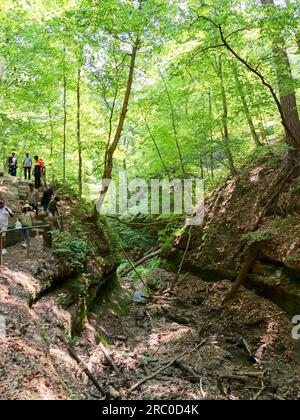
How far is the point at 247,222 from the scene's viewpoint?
13008 mm

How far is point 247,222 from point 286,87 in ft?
17.5

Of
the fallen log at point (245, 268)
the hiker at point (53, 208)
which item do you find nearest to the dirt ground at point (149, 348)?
the fallen log at point (245, 268)

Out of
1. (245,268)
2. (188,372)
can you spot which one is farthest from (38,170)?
(188,372)

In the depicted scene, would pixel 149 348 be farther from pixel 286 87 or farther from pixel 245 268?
pixel 286 87

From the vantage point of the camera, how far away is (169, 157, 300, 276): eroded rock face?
11.0 meters

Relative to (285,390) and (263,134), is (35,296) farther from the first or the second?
(263,134)

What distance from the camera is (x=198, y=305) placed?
13250 millimetres

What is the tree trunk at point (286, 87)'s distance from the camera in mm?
9375

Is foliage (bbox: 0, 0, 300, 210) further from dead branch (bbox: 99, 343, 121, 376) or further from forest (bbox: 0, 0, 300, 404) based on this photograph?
dead branch (bbox: 99, 343, 121, 376)

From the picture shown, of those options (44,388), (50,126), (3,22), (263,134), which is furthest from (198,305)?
(3,22)

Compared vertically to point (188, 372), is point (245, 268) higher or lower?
higher

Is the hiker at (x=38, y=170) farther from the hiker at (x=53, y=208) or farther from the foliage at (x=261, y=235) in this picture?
the foliage at (x=261, y=235)

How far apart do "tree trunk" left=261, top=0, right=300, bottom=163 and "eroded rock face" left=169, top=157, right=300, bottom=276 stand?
1069 mm
